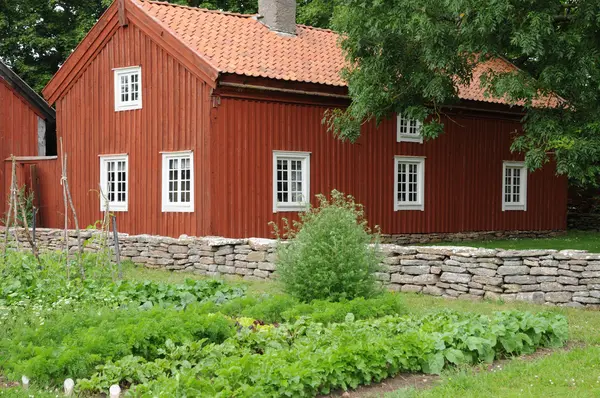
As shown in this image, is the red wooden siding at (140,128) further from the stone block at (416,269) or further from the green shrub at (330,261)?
the green shrub at (330,261)

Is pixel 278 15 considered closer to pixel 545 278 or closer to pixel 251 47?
pixel 251 47

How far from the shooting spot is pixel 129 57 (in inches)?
810

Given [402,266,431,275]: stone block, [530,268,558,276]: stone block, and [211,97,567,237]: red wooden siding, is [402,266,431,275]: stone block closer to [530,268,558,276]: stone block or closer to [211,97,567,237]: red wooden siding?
[530,268,558,276]: stone block

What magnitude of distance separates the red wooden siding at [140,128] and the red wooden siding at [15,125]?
471 centimetres

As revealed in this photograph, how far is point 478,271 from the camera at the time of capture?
12.4 metres

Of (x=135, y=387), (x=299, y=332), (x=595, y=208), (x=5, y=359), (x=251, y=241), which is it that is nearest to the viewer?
(x=135, y=387)

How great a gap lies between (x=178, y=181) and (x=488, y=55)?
300 inches

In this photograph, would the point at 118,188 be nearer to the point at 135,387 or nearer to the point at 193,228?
the point at 193,228

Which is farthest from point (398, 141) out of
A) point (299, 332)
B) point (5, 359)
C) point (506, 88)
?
point (5, 359)

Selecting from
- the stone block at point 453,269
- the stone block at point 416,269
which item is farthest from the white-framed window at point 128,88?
the stone block at point 453,269

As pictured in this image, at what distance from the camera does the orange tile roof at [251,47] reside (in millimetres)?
18844

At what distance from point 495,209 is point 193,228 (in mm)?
9474

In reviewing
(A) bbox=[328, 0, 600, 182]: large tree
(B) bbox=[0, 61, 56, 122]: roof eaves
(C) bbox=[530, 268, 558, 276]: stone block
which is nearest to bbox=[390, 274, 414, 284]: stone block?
(C) bbox=[530, 268, 558, 276]: stone block

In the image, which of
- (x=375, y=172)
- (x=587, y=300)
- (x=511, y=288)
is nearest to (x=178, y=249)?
(x=375, y=172)
